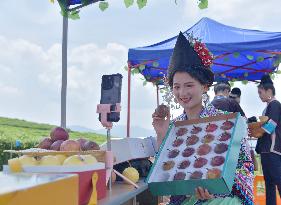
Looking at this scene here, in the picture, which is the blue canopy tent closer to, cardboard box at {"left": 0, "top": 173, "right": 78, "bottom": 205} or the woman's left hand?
the woman's left hand

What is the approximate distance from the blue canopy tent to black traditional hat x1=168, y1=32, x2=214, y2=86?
2.65 m

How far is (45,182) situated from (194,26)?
6.99m

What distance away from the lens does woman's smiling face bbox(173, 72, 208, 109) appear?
2182 millimetres

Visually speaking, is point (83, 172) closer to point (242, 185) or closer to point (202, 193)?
point (202, 193)

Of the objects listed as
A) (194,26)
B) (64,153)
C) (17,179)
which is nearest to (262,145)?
(194,26)

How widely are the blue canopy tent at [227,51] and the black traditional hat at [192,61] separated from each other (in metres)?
2.65

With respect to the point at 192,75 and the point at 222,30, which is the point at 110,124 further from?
the point at 222,30

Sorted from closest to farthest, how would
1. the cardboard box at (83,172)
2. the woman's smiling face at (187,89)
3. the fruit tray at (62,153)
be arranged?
the cardboard box at (83,172)
the fruit tray at (62,153)
the woman's smiling face at (187,89)

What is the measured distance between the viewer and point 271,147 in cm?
541

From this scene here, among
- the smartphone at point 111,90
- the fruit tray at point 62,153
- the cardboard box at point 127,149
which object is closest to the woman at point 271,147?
the cardboard box at point 127,149

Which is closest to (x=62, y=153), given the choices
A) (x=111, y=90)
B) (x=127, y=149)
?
(x=111, y=90)

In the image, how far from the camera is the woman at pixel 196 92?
2.07 meters

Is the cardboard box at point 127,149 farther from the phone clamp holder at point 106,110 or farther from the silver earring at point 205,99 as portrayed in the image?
the silver earring at point 205,99

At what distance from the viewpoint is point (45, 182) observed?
90 cm
